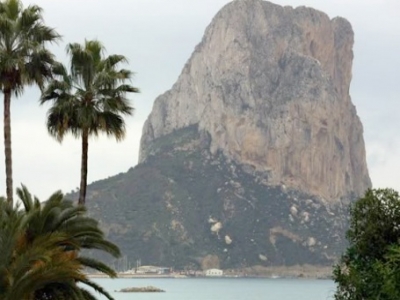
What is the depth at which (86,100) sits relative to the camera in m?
29.1

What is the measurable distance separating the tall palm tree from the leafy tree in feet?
28.3

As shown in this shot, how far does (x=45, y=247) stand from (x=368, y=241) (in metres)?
8.26

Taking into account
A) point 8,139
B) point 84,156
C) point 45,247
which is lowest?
point 45,247

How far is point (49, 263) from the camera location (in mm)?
20156

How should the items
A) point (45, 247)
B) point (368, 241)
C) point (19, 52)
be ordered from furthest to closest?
point (19, 52) → point (368, 241) → point (45, 247)

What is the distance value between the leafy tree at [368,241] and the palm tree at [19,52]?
10.3 m

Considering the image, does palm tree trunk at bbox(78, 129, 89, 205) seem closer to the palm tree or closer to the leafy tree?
the palm tree

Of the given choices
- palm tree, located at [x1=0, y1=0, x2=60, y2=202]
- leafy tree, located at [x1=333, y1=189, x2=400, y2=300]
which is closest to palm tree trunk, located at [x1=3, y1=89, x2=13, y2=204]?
palm tree, located at [x1=0, y1=0, x2=60, y2=202]

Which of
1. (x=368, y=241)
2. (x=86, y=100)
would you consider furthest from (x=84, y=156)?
(x=368, y=241)

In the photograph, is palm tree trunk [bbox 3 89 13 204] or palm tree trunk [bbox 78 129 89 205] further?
palm tree trunk [bbox 78 129 89 205]

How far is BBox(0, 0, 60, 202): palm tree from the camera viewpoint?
27.7m

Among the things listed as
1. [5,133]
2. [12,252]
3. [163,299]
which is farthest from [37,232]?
[163,299]

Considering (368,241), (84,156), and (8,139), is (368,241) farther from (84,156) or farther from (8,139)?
(8,139)

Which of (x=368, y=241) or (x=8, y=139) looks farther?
(x=8, y=139)
